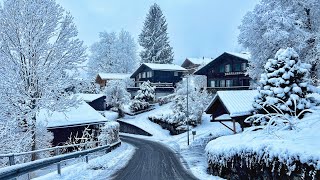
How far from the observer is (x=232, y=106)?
22.4 meters

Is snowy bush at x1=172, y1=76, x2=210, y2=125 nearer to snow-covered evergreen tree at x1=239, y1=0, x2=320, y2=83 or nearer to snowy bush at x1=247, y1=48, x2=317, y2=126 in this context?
snow-covered evergreen tree at x1=239, y1=0, x2=320, y2=83

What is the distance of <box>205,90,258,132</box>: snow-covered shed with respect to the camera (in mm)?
21797

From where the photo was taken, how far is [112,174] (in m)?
13.1

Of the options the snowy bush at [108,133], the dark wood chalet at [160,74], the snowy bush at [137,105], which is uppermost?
the dark wood chalet at [160,74]

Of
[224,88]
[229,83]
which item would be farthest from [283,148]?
[229,83]

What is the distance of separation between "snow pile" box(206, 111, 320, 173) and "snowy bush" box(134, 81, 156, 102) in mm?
45746

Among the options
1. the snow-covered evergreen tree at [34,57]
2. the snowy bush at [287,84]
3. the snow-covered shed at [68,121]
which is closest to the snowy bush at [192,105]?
the snow-covered shed at [68,121]

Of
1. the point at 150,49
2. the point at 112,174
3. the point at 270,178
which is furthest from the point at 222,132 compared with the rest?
the point at 150,49

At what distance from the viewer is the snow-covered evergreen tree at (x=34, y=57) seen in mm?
15375

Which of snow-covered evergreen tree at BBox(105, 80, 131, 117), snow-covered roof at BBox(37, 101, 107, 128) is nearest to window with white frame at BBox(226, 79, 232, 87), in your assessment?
snow-covered evergreen tree at BBox(105, 80, 131, 117)

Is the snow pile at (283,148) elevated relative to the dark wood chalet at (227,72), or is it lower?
lower

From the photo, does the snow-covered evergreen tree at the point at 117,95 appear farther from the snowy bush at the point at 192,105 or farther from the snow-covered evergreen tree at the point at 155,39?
the snow-covered evergreen tree at the point at 155,39

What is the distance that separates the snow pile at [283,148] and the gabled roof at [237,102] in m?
10.2

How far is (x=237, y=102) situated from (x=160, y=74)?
4254cm
